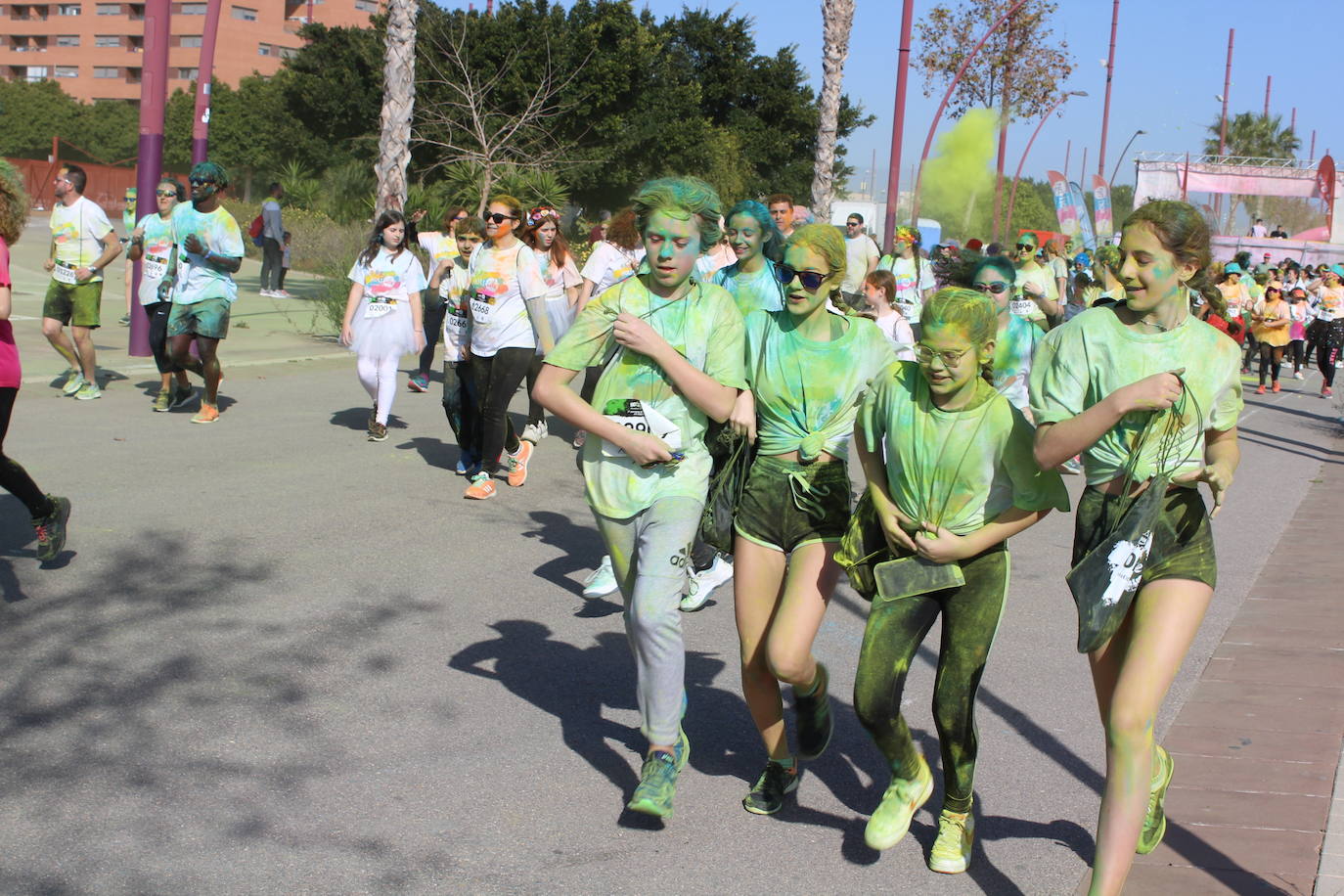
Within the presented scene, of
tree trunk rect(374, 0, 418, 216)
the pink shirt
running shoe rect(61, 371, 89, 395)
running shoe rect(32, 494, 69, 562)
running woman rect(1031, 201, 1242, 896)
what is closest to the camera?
running woman rect(1031, 201, 1242, 896)

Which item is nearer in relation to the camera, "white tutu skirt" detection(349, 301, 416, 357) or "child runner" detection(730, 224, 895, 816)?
"child runner" detection(730, 224, 895, 816)

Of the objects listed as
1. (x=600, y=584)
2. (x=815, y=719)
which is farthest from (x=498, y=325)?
(x=815, y=719)

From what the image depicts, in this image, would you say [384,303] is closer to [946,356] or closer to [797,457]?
[797,457]

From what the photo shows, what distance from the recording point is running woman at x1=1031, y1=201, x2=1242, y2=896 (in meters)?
3.39

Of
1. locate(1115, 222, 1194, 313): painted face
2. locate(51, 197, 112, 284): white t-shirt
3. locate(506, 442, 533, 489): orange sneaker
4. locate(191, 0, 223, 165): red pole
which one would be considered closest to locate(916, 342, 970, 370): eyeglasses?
locate(1115, 222, 1194, 313): painted face

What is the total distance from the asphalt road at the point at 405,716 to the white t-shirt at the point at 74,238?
9.24ft

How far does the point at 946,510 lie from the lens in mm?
3729

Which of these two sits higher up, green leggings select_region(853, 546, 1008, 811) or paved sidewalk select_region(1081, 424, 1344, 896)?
green leggings select_region(853, 546, 1008, 811)

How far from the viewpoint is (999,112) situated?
127ft

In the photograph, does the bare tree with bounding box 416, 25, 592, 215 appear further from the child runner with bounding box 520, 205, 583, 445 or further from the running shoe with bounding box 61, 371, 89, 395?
the child runner with bounding box 520, 205, 583, 445

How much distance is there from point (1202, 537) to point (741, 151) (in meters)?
43.6

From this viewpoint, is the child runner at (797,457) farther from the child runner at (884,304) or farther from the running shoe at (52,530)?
the child runner at (884,304)

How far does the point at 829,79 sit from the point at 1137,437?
69.4 ft

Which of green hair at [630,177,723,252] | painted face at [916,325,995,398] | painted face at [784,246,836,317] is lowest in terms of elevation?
painted face at [916,325,995,398]
